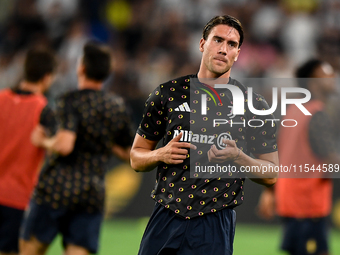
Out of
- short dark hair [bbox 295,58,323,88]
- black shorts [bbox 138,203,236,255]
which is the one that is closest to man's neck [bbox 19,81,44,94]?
black shorts [bbox 138,203,236,255]

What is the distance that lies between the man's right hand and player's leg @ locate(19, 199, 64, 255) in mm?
1742

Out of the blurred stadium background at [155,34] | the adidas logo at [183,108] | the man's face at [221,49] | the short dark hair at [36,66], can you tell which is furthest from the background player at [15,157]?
the blurred stadium background at [155,34]

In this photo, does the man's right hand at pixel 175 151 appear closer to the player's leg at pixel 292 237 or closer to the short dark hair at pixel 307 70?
the player's leg at pixel 292 237

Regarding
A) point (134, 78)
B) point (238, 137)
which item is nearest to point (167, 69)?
point (134, 78)

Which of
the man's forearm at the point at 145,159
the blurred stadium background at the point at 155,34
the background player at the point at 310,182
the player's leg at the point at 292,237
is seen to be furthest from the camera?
the blurred stadium background at the point at 155,34

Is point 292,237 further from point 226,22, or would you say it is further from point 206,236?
point 226,22

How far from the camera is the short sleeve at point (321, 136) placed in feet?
15.5

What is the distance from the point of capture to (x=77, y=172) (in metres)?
4.41

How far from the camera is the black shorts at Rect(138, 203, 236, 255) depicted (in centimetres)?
302

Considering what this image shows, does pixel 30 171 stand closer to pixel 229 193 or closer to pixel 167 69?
pixel 229 193

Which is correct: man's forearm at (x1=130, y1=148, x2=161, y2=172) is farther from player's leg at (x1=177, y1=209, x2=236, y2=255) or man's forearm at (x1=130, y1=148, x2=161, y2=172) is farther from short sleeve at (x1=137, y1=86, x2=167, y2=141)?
player's leg at (x1=177, y1=209, x2=236, y2=255)

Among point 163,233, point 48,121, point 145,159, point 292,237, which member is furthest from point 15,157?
point 292,237

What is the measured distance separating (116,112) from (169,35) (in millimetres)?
6569

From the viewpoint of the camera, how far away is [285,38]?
10.9m
